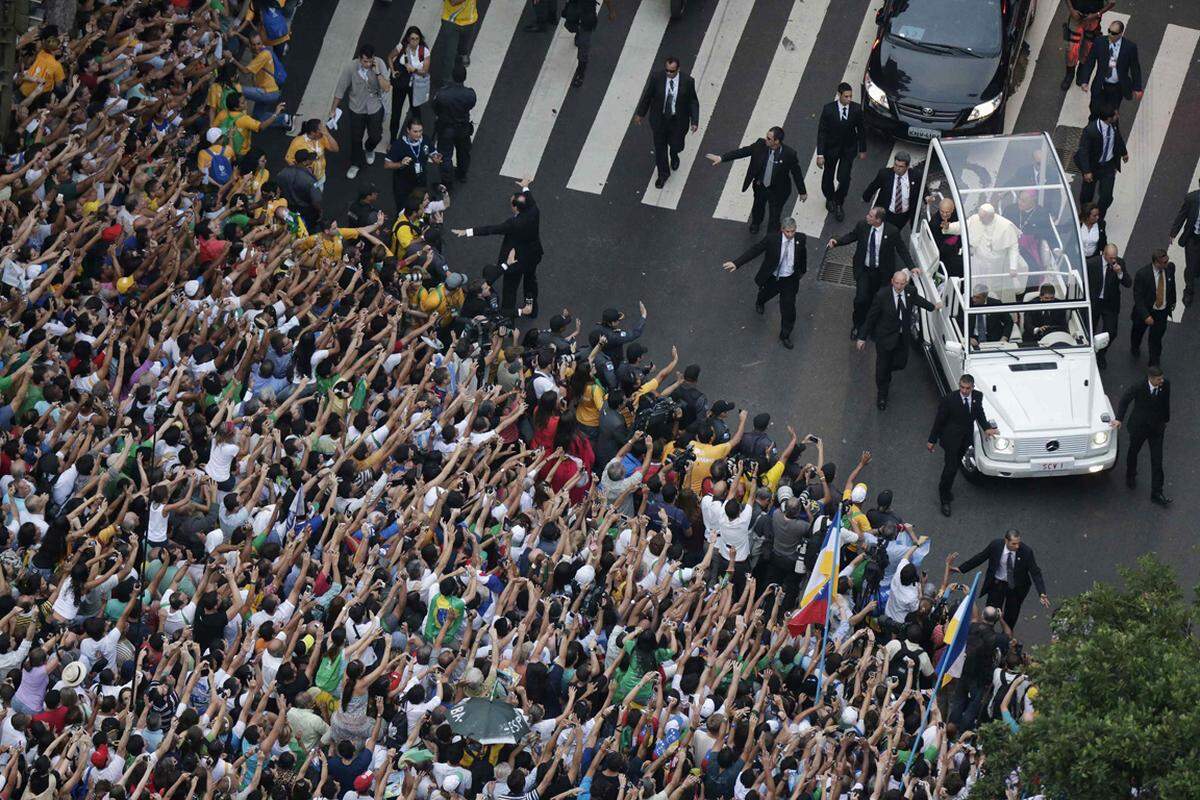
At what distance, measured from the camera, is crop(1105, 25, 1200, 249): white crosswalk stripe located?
27781 mm

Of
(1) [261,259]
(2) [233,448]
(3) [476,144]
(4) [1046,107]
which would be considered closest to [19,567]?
(2) [233,448]

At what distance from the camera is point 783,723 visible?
1925 cm

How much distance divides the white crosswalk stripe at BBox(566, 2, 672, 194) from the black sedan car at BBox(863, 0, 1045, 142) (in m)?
2.91

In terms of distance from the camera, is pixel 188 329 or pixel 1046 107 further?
pixel 1046 107

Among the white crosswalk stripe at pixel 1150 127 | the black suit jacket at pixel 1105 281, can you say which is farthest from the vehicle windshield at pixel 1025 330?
the white crosswalk stripe at pixel 1150 127

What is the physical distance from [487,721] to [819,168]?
11.8 m

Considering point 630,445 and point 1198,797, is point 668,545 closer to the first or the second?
point 630,445

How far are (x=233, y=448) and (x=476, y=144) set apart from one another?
9.07m

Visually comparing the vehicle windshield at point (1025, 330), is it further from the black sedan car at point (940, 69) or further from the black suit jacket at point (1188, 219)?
the black sedan car at point (940, 69)

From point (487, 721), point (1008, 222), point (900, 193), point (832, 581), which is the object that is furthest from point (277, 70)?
point (487, 721)

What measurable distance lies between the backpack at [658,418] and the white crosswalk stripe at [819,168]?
478cm

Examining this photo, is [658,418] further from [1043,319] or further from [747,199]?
[747,199]

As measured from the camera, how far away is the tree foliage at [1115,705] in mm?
16688

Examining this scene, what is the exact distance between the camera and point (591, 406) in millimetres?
23641
